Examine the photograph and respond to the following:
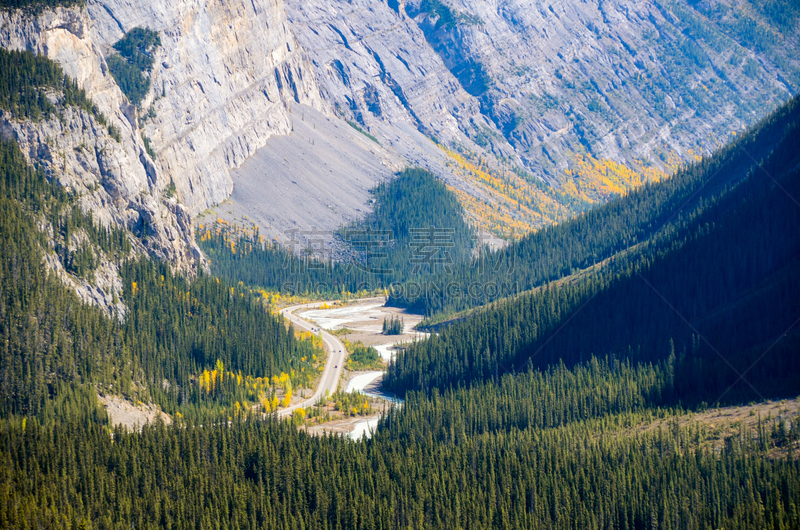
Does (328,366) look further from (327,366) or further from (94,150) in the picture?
(94,150)

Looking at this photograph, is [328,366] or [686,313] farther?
[328,366]

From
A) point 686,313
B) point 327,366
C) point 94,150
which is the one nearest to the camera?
point 686,313

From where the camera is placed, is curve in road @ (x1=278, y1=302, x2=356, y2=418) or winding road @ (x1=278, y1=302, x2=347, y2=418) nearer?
curve in road @ (x1=278, y1=302, x2=356, y2=418)

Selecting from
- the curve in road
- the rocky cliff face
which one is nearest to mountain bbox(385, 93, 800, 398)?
the curve in road

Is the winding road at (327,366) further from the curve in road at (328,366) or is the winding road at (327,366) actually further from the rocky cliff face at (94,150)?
the rocky cliff face at (94,150)

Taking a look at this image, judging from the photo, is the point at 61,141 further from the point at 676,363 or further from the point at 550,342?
the point at 676,363

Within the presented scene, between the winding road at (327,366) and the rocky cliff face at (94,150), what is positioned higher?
the rocky cliff face at (94,150)

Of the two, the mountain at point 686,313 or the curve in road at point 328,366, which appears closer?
the mountain at point 686,313

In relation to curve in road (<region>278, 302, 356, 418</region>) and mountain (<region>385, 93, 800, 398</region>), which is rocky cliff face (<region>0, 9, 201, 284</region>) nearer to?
curve in road (<region>278, 302, 356, 418</region>)

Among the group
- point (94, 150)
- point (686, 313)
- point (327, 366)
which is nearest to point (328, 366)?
point (327, 366)

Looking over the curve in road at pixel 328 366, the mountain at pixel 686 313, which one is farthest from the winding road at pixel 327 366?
the mountain at pixel 686 313

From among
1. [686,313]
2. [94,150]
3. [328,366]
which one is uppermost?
[94,150]
